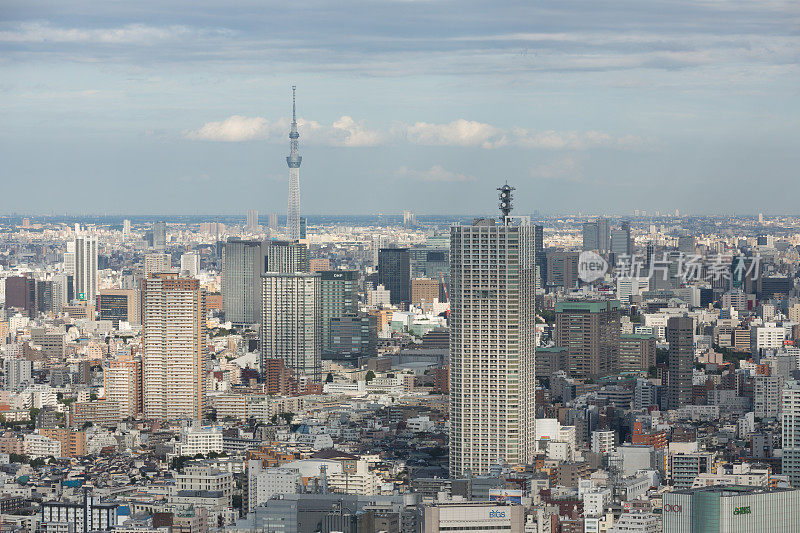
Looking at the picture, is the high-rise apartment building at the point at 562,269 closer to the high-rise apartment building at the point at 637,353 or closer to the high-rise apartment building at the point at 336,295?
the high-rise apartment building at the point at 637,353

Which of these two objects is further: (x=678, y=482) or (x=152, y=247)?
(x=152, y=247)

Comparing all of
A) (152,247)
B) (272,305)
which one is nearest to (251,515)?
(272,305)

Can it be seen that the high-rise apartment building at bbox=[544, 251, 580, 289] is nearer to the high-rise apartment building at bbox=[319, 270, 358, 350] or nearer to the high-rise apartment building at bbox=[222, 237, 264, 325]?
the high-rise apartment building at bbox=[319, 270, 358, 350]

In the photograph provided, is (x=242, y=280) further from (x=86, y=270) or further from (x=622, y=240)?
(x=622, y=240)

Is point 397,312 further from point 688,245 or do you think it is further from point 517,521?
point 517,521

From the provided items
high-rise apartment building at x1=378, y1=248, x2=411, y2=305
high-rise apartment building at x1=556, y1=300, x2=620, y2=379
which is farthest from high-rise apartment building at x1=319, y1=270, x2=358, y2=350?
high-rise apartment building at x1=556, y1=300, x2=620, y2=379

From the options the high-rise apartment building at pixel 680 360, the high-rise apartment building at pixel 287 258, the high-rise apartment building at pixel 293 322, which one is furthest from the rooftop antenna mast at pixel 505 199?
the high-rise apartment building at pixel 287 258
